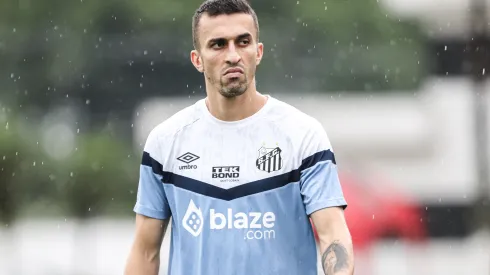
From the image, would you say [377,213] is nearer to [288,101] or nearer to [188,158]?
[288,101]

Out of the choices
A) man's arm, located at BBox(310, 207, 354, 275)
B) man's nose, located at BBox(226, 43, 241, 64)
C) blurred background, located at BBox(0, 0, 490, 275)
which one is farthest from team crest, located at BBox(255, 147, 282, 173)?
blurred background, located at BBox(0, 0, 490, 275)

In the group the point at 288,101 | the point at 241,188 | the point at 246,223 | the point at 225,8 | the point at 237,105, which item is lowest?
the point at 246,223

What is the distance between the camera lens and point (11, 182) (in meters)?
20.7

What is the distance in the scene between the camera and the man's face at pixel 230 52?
238 inches

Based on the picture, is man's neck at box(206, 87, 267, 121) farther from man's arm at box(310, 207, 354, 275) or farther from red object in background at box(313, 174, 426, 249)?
red object in background at box(313, 174, 426, 249)

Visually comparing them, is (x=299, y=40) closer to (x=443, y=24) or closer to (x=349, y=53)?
(x=349, y=53)

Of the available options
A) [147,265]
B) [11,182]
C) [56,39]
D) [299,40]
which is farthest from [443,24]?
[147,265]

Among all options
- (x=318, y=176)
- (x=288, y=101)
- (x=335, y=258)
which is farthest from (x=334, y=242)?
Answer: (x=288, y=101)

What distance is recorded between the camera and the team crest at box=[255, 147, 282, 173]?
240 inches

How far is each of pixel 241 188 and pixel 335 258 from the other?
531 millimetres

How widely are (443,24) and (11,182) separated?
8.52 metres

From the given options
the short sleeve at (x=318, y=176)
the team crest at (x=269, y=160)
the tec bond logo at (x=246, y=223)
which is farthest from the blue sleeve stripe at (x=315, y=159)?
the tec bond logo at (x=246, y=223)

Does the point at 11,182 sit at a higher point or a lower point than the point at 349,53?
lower

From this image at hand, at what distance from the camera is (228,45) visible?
609cm
